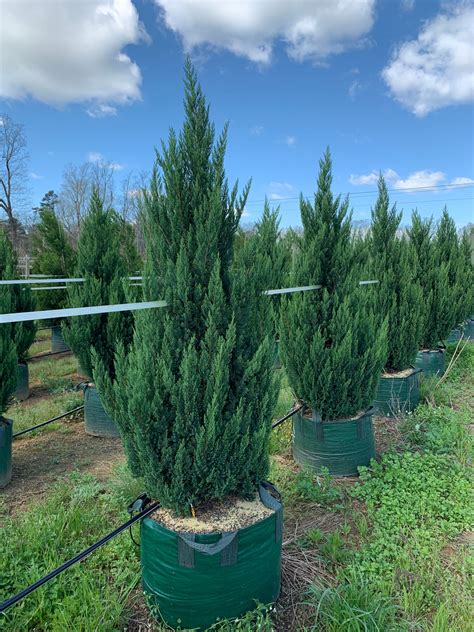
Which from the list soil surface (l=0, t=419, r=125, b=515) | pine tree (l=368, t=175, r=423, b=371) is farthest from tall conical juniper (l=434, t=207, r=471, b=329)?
soil surface (l=0, t=419, r=125, b=515)

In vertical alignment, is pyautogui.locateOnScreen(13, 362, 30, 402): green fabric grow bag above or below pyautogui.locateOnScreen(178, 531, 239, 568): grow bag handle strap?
below

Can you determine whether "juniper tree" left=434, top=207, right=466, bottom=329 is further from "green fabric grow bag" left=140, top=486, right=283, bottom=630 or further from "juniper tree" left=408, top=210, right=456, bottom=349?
"green fabric grow bag" left=140, top=486, right=283, bottom=630

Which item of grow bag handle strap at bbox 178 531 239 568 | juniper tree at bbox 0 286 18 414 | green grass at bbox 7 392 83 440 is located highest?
juniper tree at bbox 0 286 18 414

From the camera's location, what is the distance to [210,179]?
2.06 metres

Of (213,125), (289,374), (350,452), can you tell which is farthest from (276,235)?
(213,125)

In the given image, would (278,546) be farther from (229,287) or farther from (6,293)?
(6,293)

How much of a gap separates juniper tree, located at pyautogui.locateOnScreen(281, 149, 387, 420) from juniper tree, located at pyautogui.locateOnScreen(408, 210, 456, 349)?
340cm

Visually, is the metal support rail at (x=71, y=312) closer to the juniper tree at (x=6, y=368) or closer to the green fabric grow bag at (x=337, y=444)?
the green fabric grow bag at (x=337, y=444)

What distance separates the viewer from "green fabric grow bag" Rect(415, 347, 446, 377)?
20.6 ft

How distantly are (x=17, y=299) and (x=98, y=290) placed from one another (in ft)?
7.30

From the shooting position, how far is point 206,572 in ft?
5.69

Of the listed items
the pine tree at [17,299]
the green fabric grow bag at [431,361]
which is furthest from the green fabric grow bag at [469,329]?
the pine tree at [17,299]

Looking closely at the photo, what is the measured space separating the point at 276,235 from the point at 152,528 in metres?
6.52

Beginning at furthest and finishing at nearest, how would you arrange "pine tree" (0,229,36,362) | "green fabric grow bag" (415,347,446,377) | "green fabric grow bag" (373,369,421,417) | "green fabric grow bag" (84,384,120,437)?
"green fabric grow bag" (415,347,446,377), "pine tree" (0,229,36,362), "green fabric grow bag" (373,369,421,417), "green fabric grow bag" (84,384,120,437)
